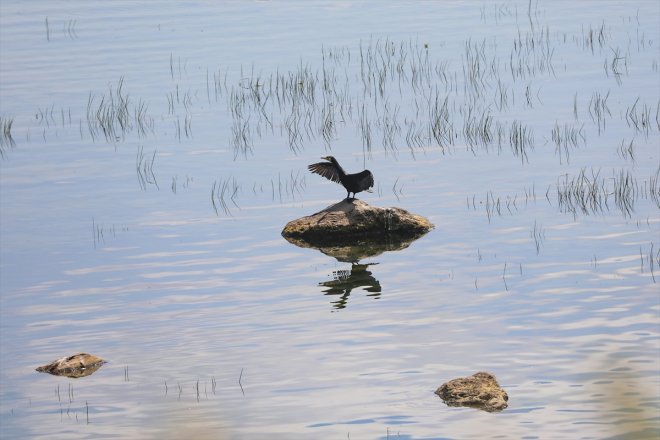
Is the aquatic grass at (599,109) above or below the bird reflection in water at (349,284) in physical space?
above

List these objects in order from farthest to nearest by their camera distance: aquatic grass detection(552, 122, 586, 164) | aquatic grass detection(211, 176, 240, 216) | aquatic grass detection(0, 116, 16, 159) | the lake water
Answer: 1. aquatic grass detection(0, 116, 16, 159)
2. aquatic grass detection(552, 122, 586, 164)
3. aquatic grass detection(211, 176, 240, 216)
4. the lake water

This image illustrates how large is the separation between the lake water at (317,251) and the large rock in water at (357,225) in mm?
327

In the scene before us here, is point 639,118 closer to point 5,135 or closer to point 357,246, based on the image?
point 357,246

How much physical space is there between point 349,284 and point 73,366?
3.54 meters

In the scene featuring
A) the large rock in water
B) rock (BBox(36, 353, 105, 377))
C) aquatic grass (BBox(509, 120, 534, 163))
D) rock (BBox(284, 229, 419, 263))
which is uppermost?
aquatic grass (BBox(509, 120, 534, 163))

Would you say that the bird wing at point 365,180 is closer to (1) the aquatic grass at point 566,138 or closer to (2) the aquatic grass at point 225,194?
(2) the aquatic grass at point 225,194

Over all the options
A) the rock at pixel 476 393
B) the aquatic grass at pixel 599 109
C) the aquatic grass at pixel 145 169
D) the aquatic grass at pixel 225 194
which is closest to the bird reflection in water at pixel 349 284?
the rock at pixel 476 393

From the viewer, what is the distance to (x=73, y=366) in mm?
11266

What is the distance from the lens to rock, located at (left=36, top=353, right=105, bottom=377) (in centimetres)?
1123

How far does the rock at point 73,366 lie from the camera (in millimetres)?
11227

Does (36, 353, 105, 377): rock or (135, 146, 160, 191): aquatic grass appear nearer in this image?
(36, 353, 105, 377): rock

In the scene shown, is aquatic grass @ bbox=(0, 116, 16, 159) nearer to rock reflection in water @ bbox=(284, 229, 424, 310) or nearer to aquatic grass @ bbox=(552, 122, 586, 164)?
rock reflection in water @ bbox=(284, 229, 424, 310)

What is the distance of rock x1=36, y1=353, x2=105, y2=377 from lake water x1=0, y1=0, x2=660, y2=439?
10 cm

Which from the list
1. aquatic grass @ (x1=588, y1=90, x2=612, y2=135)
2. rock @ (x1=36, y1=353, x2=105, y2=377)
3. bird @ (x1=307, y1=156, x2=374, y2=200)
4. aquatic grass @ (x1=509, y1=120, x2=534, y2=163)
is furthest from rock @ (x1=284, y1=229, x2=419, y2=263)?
aquatic grass @ (x1=588, y1=90, x2=612, y2=135)
